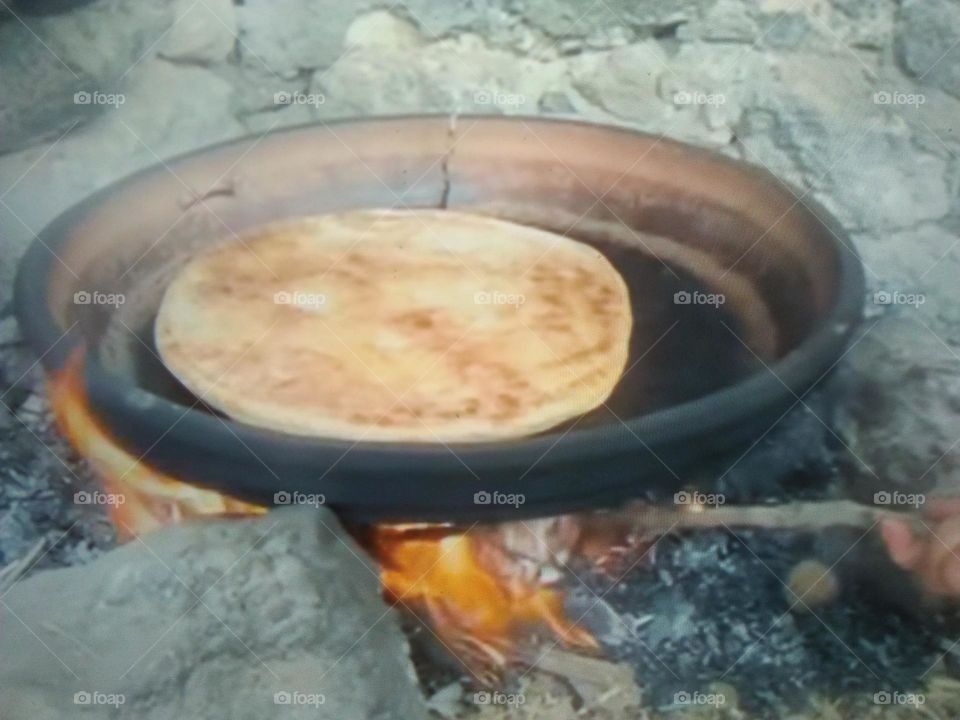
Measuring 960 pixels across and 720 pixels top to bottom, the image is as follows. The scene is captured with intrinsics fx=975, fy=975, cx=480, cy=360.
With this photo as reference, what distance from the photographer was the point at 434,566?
105 centimetres

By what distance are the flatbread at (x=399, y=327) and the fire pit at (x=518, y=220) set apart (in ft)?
0.08

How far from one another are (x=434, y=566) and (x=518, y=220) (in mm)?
450

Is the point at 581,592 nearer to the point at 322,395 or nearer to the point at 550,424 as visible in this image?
the point at 550,424

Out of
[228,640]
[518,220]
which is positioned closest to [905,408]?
[518,220]

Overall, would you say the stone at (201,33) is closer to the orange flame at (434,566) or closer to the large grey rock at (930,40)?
the orange flame at (434,566)

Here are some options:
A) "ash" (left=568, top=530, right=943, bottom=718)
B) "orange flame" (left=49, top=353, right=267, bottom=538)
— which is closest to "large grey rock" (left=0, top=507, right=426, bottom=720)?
"orange flame" (left=49, top=353, right=267, bottom=538)

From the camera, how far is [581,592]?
1.08 meters

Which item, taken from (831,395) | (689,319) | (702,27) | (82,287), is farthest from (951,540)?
(82,287)

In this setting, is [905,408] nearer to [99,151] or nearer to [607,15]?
[607,15]

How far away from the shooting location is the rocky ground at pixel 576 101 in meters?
1.06

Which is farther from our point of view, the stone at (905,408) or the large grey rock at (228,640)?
the stone at (905,408)

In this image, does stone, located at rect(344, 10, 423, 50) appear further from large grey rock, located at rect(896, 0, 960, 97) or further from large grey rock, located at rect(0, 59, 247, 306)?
large grey rock, located at rect(896, 0, 960, 97)

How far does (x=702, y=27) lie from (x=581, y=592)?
0.63 metres

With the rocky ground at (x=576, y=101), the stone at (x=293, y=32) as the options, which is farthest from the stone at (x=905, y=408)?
the stone at (x=293, y=32)
